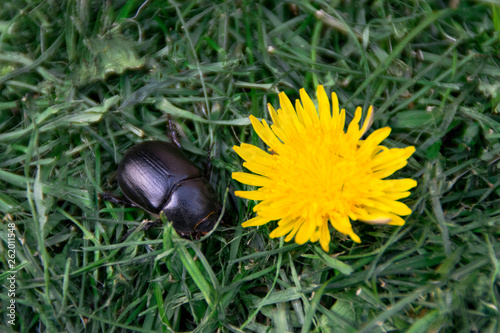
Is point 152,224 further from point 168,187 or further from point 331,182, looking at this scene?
point 331,182

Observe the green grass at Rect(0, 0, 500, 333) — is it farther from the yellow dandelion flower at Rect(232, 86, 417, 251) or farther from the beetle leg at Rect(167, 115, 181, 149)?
the yellow dandelion flower at Rect(232, 86, 417, 251)

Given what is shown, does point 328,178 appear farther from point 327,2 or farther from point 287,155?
point 327,2

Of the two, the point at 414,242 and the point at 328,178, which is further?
the point at 414,242

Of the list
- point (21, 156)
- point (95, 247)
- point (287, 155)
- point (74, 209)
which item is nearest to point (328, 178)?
point (287, 155)

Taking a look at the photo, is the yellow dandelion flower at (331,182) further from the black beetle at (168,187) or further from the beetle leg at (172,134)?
the beetle leg at (172,134)

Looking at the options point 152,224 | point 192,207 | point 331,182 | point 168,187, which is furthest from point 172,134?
point 331,182

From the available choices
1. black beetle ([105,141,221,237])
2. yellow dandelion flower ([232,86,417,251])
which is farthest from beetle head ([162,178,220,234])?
yellow dandelion flower ([232,86,417,251])
